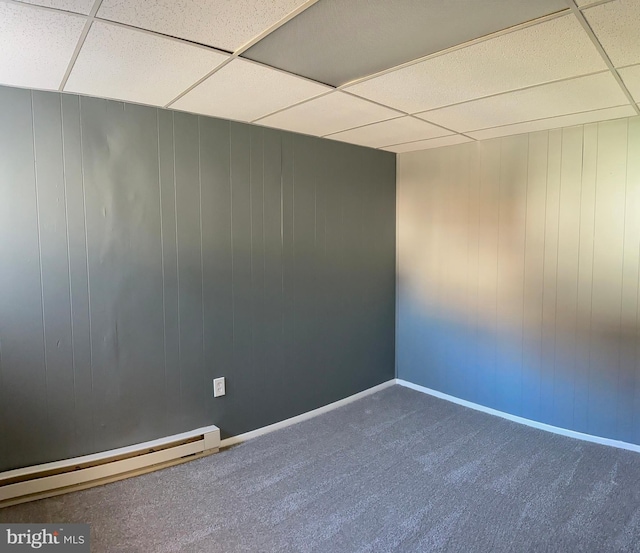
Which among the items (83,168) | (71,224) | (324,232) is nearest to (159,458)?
(71,224)

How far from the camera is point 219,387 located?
2705 mm

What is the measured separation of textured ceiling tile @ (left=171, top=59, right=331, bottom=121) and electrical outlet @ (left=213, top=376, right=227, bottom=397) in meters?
1.75

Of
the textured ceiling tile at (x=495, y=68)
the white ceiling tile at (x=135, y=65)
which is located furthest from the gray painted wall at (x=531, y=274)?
the white ceiling tile at (x=135, y=65)

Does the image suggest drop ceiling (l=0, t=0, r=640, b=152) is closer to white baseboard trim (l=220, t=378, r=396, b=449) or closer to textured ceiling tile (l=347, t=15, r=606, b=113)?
textured ceiling tile (l=347, t=15, r=606, b=113)

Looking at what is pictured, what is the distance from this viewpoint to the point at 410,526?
6.41 feet

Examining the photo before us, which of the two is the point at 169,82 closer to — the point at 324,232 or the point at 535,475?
the point at 324,232

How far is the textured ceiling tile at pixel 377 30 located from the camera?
1325 mm

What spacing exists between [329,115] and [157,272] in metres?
1.47

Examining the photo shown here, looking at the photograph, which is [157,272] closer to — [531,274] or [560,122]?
[531,274]

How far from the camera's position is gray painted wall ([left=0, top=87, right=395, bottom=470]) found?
2.07 meters

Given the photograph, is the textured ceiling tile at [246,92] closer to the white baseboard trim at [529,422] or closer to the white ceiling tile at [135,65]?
the white ceiling tile at [135,65]

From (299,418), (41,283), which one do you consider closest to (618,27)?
(41,283)

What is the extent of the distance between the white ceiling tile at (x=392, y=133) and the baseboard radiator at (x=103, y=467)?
2.35m

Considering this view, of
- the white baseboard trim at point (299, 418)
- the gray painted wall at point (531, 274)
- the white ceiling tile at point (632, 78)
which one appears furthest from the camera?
A: the white baseboard trim at point (299, 418)
